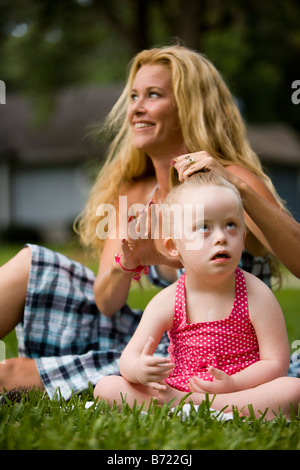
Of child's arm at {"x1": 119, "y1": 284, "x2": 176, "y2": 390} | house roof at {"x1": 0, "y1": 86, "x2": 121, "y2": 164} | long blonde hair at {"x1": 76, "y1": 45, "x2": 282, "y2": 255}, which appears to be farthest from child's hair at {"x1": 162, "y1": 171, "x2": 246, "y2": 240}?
house roof at {"x1": 0, "y1": 86, "x2": 121, "y2": 164}

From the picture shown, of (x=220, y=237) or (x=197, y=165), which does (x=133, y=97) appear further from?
(x=220, y=237)

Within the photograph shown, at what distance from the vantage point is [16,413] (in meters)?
2.01

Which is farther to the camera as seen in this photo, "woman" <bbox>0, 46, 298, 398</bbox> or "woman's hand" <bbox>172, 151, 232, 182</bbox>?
"woman" <bbox>0, 46, 298, 398</bbox>

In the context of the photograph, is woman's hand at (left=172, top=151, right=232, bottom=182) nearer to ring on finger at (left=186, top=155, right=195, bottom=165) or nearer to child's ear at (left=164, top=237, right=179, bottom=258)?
ring on finger at (left=186, top=155, right=195, bottom=165)

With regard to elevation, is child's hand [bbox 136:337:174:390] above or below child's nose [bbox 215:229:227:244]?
below

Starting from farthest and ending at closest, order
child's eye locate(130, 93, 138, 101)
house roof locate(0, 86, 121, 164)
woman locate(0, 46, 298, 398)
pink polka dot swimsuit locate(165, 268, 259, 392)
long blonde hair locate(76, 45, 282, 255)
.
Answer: house roof locate(0, 86, 121, 164)
child's eye locate(130, 93, 138, 101)
long blonde hair locate(76, 45, 282, 255)
woman locate(0, 46, 298, 398)
pink polka dot swimsuit locate(165, 268, 259, 392)

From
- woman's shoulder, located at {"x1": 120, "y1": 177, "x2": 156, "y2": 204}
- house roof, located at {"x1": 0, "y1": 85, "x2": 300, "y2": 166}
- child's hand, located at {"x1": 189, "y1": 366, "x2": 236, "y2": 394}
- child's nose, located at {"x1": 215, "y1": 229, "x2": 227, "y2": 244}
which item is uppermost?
house roof, located at {"x1": 0, "y1": 85, "x2": 300, "y2": 166}

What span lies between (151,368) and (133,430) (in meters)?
0.24

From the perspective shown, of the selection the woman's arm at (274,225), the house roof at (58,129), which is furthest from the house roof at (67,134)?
the woman's arm at (274,225)

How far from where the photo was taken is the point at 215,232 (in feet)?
6.82

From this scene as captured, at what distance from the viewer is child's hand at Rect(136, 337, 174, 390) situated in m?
1.90

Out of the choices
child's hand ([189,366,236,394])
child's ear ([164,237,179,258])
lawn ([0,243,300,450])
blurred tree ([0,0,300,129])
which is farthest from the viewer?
blurred tree ([0,0,300,129])

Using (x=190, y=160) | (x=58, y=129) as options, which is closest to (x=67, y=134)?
(x=58, y=129)
